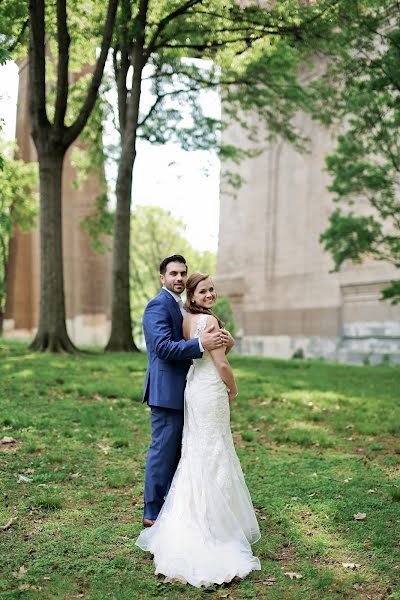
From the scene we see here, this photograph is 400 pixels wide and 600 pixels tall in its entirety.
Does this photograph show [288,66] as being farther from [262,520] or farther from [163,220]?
[163,220]

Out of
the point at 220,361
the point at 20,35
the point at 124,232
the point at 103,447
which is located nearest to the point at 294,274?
the point at 124,232

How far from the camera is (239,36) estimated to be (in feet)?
58.3

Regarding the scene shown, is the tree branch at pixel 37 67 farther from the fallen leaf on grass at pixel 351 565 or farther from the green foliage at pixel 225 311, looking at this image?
the green foliage at pixel 225 311

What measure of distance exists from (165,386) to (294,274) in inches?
985

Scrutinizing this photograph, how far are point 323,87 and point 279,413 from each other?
1173cm

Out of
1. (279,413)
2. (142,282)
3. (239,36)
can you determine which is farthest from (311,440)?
(142,282)

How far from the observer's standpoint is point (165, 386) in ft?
17.3

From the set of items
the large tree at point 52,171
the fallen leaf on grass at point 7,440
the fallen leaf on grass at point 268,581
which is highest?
the large tree at point 52,171

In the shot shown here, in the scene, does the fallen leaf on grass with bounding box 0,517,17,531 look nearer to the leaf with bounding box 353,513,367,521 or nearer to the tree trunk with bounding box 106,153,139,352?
the leaf with bounding box 353,513,367,521

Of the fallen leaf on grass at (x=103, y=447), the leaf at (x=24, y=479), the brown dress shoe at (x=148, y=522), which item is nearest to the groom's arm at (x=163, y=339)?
the brown dress shoe at (x=148, y=522)

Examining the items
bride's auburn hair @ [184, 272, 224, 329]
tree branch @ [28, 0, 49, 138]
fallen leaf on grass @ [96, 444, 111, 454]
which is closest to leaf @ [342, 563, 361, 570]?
bride's auburn hair @ [184, 272, 224, 329]

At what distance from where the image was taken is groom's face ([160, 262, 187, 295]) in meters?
5.34

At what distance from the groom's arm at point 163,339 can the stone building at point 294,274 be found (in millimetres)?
19662

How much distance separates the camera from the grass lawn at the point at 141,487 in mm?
4688
